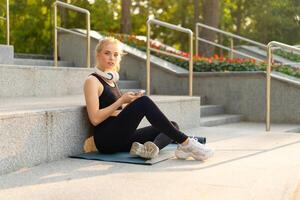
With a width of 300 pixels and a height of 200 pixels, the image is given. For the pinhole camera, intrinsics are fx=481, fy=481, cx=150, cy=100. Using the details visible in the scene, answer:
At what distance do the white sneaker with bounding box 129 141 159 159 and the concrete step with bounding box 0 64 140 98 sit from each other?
8.20 ft

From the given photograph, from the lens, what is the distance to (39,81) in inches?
265

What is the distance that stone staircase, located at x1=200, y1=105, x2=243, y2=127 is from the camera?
26.1 feet

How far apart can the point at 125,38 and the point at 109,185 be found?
8.67 metres

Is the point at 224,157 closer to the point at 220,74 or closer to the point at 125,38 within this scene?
the point at 220,74

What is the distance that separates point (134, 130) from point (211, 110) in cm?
447

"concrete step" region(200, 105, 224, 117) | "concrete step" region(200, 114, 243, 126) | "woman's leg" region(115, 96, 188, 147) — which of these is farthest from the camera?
"concrete step" region(200, 105, 224, 117)

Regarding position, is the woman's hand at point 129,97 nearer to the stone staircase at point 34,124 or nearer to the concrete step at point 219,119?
the stone staircase at point 34,124

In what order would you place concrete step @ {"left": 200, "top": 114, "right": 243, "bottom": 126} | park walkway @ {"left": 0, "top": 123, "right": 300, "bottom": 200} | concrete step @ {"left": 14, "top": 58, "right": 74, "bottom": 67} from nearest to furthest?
park walkway @ {"left": 0, "top": 123, "right": 300, "bottom": 200} → concrete step @ {"left": 200, "top": 114, "right": 243, "bottom": 126} → concrete step @ {"left": 14, "top": 58, "right": 74, "bottom": 67}

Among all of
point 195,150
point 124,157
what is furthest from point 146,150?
point 195,150

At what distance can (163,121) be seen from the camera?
14.4ft

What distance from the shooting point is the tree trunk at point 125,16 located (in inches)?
558

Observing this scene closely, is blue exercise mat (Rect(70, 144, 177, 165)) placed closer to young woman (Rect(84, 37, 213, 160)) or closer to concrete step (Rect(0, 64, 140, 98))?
young woman (Rect(84, 37, 213, 160))

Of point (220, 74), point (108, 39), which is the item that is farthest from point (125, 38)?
point (108, 39)

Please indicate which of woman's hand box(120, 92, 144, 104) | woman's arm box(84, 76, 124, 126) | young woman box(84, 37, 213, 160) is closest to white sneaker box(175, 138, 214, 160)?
young woman box(84, 37, 213, 160)
